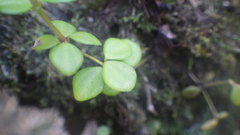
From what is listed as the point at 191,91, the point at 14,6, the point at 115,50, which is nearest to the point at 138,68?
the point at 191,91

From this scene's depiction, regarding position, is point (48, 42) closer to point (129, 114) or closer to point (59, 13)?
point (59, 13)

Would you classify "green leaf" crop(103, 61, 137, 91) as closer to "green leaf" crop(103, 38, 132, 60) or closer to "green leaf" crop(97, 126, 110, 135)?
"green leaf" crop(103, 38, 132, 60)

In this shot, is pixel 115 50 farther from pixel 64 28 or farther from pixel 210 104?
pixel 210 104

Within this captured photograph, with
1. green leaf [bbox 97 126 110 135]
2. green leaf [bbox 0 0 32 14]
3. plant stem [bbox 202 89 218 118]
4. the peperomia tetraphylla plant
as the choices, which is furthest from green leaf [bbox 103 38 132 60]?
plant stem [bbox 202 89 218 118]

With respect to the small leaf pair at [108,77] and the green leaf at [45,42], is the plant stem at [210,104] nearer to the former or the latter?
the small leaf pair at [108,77]

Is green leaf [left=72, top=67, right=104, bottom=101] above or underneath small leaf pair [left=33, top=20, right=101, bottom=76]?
underneath
